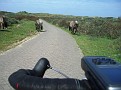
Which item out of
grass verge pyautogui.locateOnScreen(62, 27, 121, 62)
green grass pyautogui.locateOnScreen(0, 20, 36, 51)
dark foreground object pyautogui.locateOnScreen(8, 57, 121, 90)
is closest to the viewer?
dark foreground object pyautogui.locateOnScreen(8, 57, 121, 90)

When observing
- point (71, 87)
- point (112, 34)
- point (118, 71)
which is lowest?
point (112, 34)

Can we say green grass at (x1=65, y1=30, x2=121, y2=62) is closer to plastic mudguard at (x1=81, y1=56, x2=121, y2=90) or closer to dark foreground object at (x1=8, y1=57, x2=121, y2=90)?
plastic mudguard at (x1=81, y1=56, x2=121, y2=90)

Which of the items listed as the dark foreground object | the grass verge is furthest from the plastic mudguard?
the grass verge

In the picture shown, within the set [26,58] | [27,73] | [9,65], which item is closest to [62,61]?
[26,58]

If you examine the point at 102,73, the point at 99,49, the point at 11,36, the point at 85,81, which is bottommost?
the point at 11,36

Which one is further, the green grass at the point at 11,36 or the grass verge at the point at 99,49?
the green grass at the point at 11,36

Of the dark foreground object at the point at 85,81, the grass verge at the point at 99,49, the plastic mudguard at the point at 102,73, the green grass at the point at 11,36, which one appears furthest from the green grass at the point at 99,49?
the dark foreground object at the point at 85,81

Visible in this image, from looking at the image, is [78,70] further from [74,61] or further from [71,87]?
[71,87]

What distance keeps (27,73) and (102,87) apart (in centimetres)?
146

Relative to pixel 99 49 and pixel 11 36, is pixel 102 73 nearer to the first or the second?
pixel 99 49

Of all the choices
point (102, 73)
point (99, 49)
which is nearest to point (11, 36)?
point (99, 49)

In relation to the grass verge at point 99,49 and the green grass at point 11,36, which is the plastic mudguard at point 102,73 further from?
the green grass at point 11,36

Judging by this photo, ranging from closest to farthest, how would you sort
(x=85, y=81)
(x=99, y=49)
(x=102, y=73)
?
(x=102, y=73)
(x=85, y=81)
(x=99, y=49)

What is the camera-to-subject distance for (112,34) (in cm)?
3070
